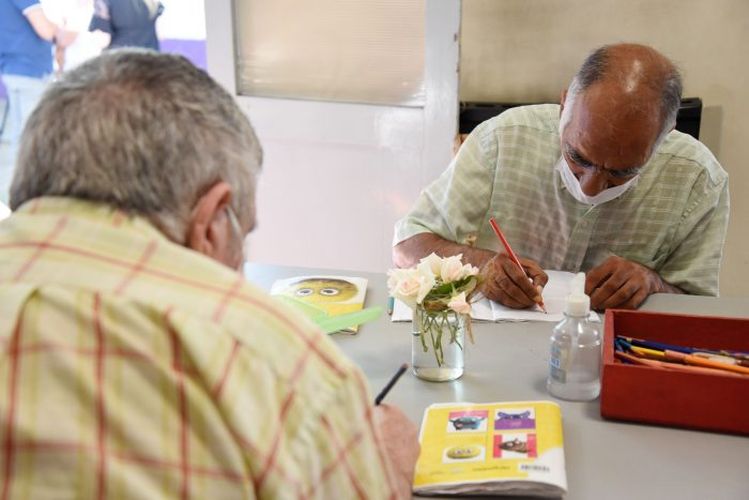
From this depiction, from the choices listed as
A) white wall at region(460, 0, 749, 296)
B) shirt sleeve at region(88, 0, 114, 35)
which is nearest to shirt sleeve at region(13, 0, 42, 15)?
shirt sleeve at region(88, 0, 114, 35)

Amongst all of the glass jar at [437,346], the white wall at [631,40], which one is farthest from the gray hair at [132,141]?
the white wall at [631,40]

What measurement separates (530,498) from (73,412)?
1.95 feet

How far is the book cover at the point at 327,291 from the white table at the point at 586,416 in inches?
1.4

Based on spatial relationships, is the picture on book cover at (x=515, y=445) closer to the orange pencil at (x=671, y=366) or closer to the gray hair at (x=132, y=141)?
the orange pencil at (x=671, y=366)

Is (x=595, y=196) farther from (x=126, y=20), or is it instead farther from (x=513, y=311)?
(x=126, y=20)

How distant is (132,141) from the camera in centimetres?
73

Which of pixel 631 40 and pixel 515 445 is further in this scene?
pixel 631 40

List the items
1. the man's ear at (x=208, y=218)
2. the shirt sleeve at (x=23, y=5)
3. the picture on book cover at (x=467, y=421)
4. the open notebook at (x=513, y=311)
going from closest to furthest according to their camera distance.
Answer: the man's ear at (x=208, y=218) → the picture on book cover at (x=467, y=421) → the open notebook at (x=513, y=311) → the shirt sleeve at (x=23, y=5)

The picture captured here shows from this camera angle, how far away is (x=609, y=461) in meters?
1.09

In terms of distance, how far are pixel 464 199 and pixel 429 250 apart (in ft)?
0.64

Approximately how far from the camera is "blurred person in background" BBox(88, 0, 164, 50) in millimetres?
4828

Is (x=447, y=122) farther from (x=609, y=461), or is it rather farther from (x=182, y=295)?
(x=182, y=295)

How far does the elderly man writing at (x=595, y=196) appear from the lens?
64.9 inches

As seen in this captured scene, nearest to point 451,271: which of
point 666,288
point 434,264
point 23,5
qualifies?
point 434,264
